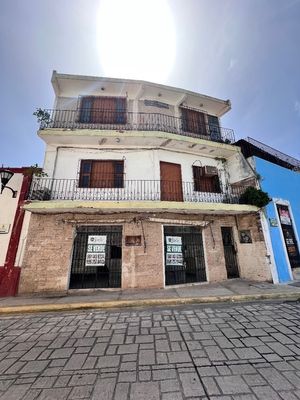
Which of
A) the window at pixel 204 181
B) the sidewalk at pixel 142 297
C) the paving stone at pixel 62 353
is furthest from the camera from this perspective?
the window at pixel 204 181

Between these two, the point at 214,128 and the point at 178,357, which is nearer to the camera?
the point at 178,357

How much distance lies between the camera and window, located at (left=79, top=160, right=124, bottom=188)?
909 centimetres

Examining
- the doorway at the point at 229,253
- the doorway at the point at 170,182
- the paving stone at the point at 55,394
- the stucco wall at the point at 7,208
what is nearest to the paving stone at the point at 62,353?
the paving stone at the point at 55,394

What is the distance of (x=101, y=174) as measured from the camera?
9.23m

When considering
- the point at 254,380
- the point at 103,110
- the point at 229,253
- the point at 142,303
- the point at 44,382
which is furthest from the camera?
the point at 103,110

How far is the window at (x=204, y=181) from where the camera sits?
33.6 ft

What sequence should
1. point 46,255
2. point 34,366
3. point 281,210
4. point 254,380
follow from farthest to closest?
point 281,210 < point 46,255 < point 34,366 < point 254,380

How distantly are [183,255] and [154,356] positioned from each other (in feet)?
19.8

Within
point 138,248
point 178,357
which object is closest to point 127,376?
point 178,357

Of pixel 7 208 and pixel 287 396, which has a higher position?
pixel 7 208

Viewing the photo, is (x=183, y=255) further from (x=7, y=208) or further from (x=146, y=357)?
(x=7, y=208)

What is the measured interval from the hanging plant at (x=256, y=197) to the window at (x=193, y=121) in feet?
14.8

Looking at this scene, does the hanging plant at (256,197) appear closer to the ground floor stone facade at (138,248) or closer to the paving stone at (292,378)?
the ground floor stone facade at (138,248)

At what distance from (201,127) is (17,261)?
38.4ft
